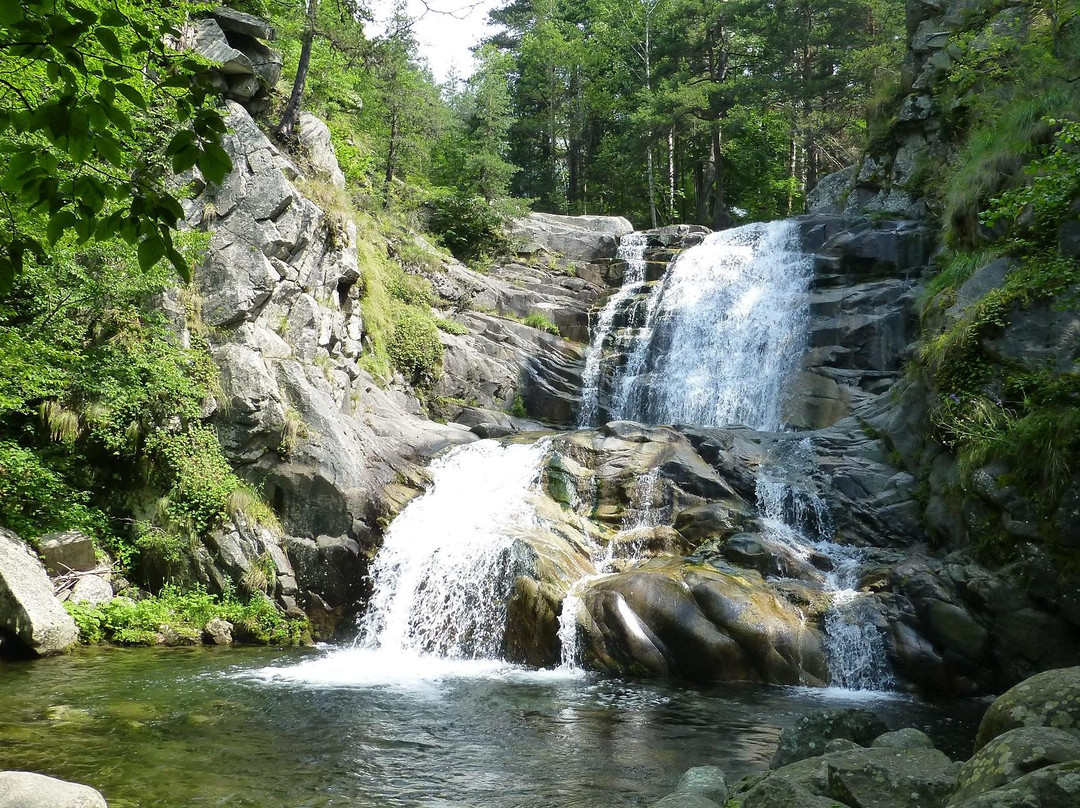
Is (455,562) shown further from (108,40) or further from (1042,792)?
(108,40)

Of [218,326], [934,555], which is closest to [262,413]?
[218,326]

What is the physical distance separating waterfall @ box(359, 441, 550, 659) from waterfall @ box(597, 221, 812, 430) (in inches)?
193

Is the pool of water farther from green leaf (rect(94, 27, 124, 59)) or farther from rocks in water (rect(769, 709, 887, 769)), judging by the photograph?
green leaf (rect(94, 27, 124, 59))

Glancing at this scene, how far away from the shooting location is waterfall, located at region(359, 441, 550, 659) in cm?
1047

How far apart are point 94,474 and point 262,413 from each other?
8.52 ft

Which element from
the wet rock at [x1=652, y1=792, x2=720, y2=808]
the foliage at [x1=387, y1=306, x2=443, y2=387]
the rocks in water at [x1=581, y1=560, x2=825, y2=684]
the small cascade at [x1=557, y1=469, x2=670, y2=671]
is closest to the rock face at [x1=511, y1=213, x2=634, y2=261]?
the foliage at [x1=387, y1=306, x2=443, y2=387]

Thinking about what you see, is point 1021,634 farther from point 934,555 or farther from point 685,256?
point 685,256

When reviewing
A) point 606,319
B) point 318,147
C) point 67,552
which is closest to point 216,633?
point 67,552

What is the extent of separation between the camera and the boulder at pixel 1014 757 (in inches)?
124

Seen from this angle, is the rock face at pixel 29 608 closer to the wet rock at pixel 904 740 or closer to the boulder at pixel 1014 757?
the wet rock at pixel 904 740

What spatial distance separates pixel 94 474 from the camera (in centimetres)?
1142

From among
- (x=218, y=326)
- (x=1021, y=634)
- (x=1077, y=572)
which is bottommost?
(x=1021, y=634)

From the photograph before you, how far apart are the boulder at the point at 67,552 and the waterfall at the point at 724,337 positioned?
37.6ft

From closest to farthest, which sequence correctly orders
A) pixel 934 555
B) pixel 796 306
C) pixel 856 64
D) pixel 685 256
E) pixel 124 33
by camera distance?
Result: pixel 124 33 < pixel 934 555 < pixel 796 306 < pixel 685 256 < pixel 856 64
